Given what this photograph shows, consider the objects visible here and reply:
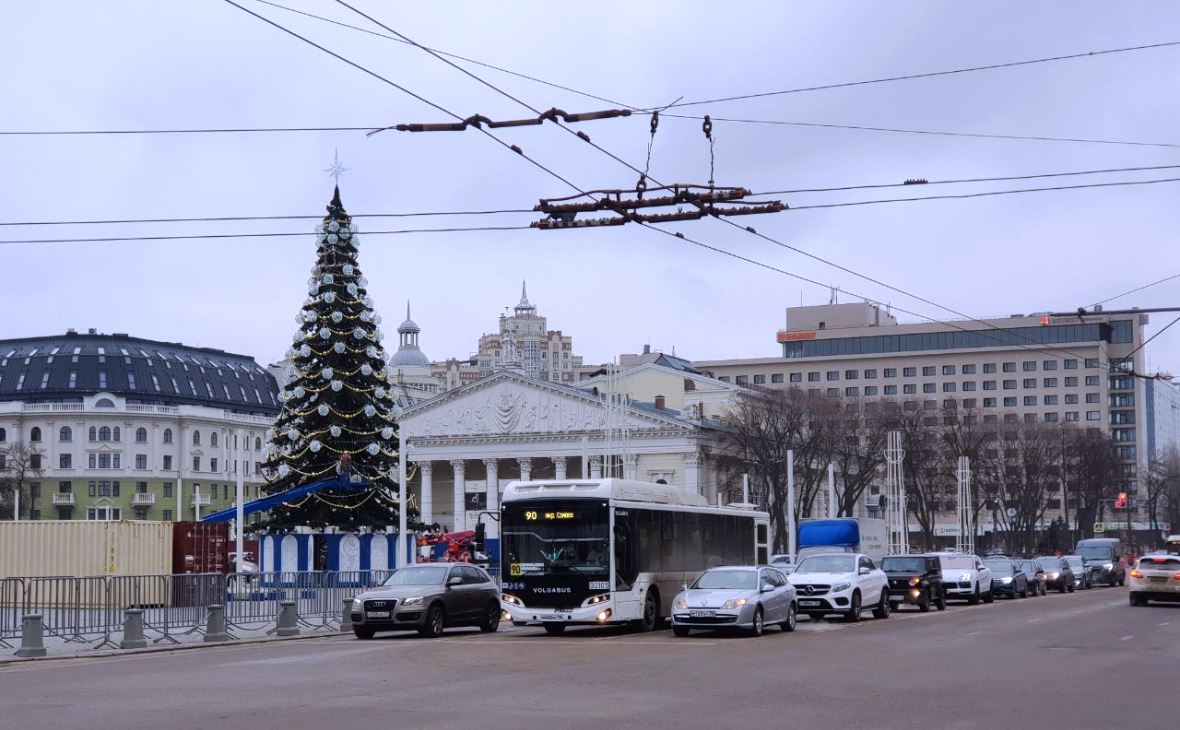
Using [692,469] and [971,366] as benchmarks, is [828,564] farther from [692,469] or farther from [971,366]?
[971,366]

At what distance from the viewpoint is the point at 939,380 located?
15388cm

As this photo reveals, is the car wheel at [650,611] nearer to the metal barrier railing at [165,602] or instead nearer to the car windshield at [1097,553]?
the metal barrier railing at [165,602]

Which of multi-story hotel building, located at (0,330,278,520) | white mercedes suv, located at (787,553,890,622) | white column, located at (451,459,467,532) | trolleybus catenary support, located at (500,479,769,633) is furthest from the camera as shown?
white column, located at (451,459,467,532)

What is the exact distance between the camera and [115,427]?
110375 millimetres

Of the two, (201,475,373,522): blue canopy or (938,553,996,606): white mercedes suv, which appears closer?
(938,553,996,606): white mercedes suv

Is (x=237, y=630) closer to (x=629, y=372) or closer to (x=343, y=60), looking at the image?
(x=343, y=60)

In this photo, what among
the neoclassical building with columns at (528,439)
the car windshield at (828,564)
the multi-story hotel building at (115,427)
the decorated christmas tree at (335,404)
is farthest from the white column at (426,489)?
the car windshield at (828,564)

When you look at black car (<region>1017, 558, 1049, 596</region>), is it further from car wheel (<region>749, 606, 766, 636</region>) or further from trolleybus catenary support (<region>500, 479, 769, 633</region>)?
car wheel (<region>749, 606, 766, 636</region>)

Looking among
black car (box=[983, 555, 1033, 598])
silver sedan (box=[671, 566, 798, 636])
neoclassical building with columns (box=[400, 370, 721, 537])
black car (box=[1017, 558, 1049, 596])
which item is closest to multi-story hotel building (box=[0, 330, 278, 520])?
neoclassical building with columns (box=[400, 370, 721, 537])

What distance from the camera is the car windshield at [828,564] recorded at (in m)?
34.9

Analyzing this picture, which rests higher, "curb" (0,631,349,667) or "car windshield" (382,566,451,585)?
"car windshield" (382,566,451,585)

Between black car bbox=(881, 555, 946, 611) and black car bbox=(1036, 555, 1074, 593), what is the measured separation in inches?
801

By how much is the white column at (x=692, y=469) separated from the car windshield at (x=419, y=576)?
242 feet

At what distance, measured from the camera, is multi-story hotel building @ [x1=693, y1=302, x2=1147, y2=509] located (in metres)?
145
